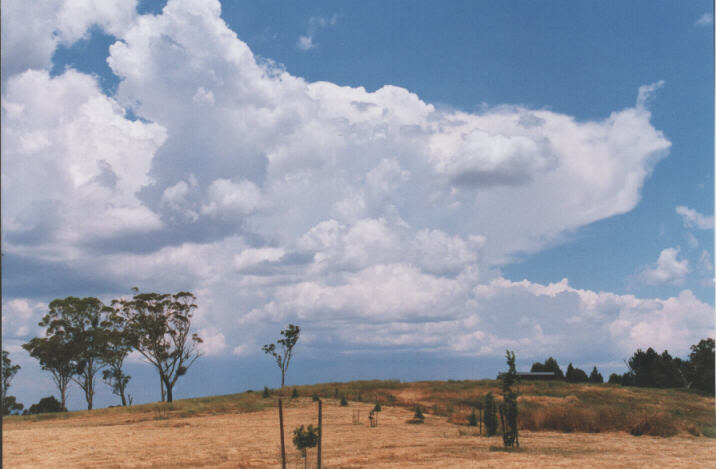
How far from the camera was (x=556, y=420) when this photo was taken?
3095 cm

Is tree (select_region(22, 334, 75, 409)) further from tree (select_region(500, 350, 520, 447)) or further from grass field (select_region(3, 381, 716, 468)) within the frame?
tree (select_region(500, 350, 520, 447))

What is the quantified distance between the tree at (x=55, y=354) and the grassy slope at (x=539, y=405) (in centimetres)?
1364

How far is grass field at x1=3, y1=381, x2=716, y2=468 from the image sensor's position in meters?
20.6

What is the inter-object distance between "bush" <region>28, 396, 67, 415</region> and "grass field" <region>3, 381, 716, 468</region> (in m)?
24.0

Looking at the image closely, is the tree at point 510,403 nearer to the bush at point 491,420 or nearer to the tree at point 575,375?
the bush at point 491,420

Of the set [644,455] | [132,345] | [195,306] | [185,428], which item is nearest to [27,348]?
[132,345]

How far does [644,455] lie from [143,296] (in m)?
49.3

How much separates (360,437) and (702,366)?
183 ft

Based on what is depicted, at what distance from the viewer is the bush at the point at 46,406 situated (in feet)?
222

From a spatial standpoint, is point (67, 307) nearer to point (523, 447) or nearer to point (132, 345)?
point (132, 345)

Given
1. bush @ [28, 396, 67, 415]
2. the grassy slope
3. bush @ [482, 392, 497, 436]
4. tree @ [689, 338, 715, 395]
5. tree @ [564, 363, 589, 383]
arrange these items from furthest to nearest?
tree @ [564, 363, 589, 383] < bush @ [28, 396, 67, 415] < tree @ [689, 338, 715, 395] < the grassy slope < bush @ [482, 392, 497, 436]

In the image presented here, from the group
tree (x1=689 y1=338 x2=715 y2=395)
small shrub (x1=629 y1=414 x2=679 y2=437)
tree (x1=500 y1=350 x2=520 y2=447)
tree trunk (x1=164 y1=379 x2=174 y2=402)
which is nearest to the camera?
tree (x1=500 y1=350 x2=520 y2=447)

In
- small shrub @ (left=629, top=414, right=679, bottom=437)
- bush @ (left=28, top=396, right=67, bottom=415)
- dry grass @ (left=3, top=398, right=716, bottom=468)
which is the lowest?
bush @ (left=28, top=396, right=67, bottom=415)

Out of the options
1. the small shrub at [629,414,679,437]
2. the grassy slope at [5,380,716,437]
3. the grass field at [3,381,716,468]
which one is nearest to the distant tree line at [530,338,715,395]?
the grassy slope at [5,380,716,437]
